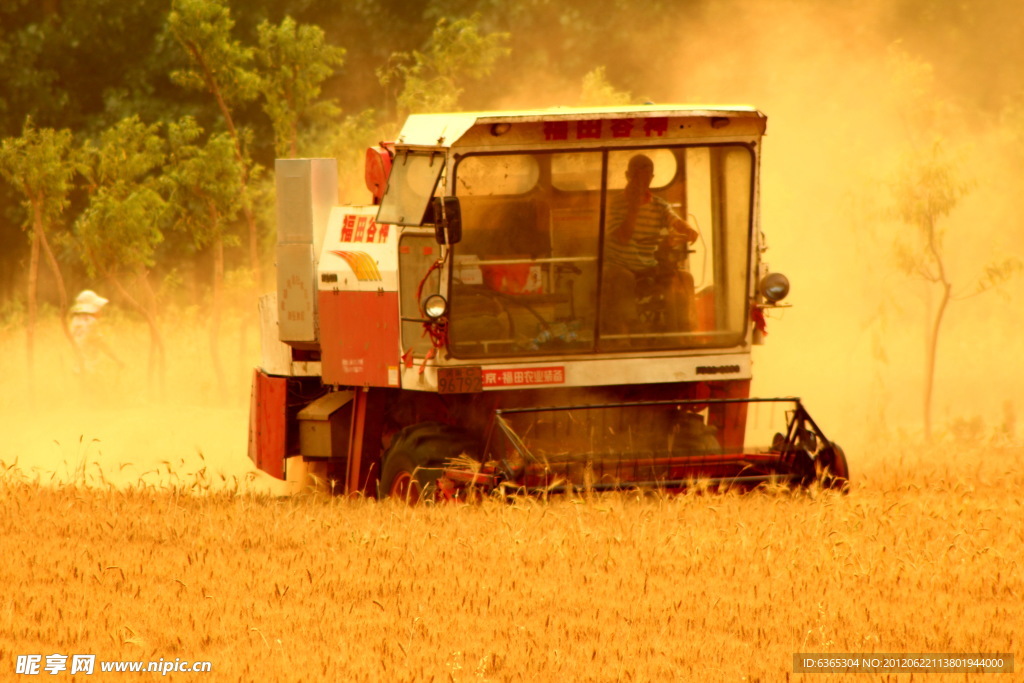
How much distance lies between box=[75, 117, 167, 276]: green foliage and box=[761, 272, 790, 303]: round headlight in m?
11.4

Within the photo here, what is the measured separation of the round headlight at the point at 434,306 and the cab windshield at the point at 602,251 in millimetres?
169

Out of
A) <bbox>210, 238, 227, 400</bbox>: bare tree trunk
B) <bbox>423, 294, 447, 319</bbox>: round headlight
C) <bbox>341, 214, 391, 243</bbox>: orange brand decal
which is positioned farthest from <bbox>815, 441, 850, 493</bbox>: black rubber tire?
<bbox>210, 238, 227, 400</bbox>: bare tree trunk

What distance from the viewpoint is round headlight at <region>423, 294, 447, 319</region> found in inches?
384

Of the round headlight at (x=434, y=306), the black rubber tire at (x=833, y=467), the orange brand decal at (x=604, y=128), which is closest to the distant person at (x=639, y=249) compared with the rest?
the orange brand decal at (x=604, y=128)

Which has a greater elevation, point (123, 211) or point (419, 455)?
point (123, 211)

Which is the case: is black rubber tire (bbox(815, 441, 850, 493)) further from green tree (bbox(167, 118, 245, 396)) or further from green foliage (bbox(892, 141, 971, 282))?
green tree (bbox(167, 118, 245, 396))

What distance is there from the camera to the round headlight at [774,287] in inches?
402

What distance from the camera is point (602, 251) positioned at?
1008 cm

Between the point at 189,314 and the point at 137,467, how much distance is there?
556 inches

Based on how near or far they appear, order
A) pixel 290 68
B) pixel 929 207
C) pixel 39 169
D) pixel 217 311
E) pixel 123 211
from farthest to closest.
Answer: pixel 290 68
pixel 217 311
pixel 123 211
pixel 39 169
pixel 929 207

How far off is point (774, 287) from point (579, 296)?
1.27 m

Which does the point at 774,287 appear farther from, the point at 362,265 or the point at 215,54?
the point at 215,54

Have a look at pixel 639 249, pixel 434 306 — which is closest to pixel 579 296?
pixel 639 249

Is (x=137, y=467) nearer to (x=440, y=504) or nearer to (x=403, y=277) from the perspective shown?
(x=403, y=277)
